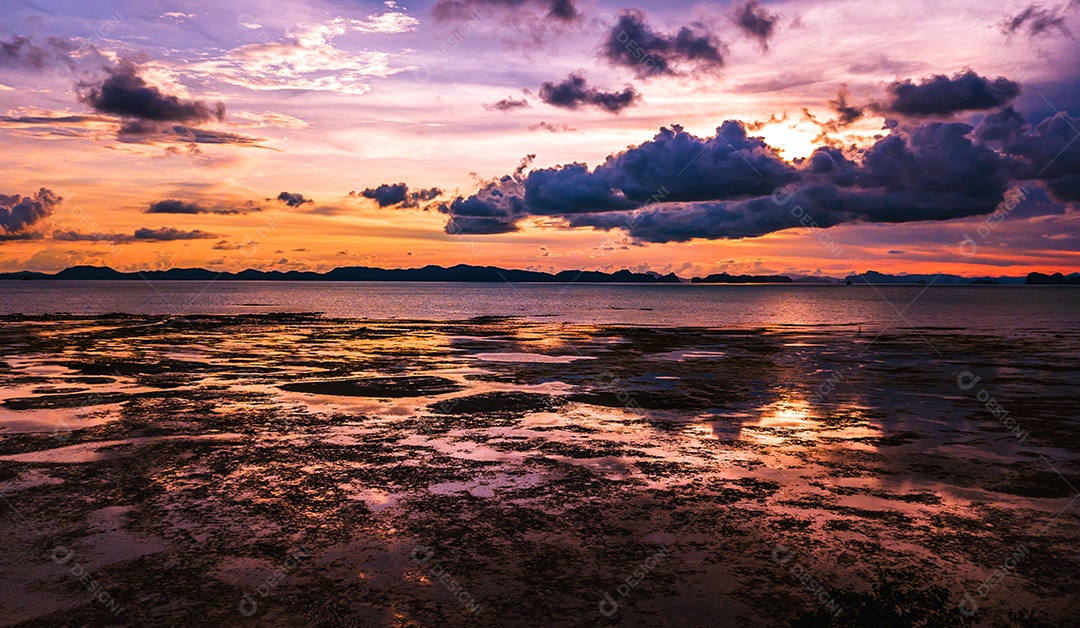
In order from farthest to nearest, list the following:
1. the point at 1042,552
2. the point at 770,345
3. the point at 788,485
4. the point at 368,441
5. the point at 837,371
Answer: the point at 770,345
the point at 837,371
the point at 368,441
the point at 788,485
the point at 1042,552

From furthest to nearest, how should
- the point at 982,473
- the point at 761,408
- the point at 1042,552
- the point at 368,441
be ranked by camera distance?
1. the point at 761,408
2. the point at 368,441
3. the point at 982,473
4. the point at 1042,552

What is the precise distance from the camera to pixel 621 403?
25406 mm

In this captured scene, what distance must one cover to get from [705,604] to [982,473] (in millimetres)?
10479

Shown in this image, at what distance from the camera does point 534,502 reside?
13523 millimetres

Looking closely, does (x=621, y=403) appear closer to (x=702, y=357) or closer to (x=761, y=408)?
(x=761, y=408)

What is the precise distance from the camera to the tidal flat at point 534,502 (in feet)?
30.5

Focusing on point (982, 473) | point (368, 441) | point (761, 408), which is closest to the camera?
point (982, 473)

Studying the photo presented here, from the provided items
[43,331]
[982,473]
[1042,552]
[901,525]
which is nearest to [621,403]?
[982,473]

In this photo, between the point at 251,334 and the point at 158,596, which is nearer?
the point at 158,596

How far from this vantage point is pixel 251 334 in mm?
60531

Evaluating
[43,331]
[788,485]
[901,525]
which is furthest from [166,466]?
[43,331]

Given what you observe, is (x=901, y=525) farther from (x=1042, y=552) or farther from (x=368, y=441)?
(x=368, y=441)

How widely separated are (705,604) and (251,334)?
58.3 metres

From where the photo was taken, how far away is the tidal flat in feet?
30.5
